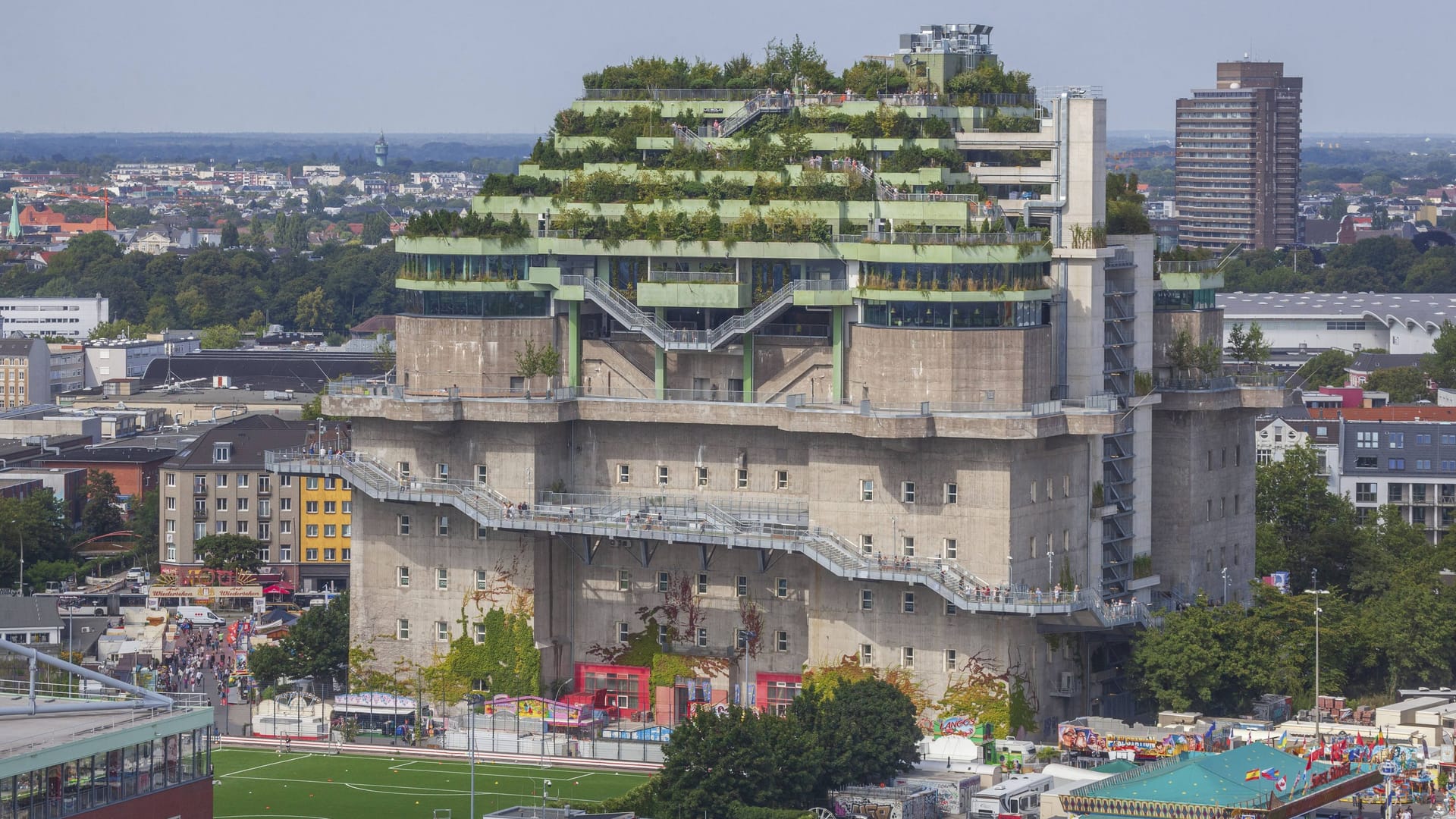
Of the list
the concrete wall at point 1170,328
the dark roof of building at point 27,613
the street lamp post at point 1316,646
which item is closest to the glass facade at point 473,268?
the concrete wall at point 1170,328

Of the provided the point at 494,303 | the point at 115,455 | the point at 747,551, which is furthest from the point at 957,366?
the point at 115,455

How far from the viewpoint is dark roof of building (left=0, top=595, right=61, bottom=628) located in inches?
5404

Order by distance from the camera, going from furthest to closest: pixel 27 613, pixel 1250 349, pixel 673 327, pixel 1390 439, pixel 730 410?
pixel 1390 439 < pixel 27 613 < pixel 1250 349 < pixel 673 327 < pixel 730 410

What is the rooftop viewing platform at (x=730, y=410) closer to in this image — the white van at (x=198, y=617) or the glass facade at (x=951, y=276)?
the glass facade at (x=951, y=276)

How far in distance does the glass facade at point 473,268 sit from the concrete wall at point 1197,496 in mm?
26469

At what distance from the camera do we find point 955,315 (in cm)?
11450

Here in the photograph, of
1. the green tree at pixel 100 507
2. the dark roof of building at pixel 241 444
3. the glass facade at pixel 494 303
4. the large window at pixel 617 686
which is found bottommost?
the large window at pixel 617 686

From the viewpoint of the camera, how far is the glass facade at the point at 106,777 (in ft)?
267

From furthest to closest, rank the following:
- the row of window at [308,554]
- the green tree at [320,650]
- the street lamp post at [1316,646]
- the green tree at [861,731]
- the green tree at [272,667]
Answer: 1. the row of window at [308,554]
2. the green tree at [272,667]
3. the green tree at [320,650]
4. the street lamp post at [1316,646]
5. the green tree at [861,731]

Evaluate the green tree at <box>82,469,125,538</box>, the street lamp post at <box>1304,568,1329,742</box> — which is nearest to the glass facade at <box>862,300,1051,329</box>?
the street lamp post at <box>1304,568,1329,742</box>

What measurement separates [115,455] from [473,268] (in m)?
71.7

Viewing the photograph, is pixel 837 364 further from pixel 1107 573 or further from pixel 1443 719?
pixel 1443 719

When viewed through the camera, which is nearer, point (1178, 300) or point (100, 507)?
point (1178, 300)

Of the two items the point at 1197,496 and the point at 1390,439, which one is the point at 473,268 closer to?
the point at 1197,496
